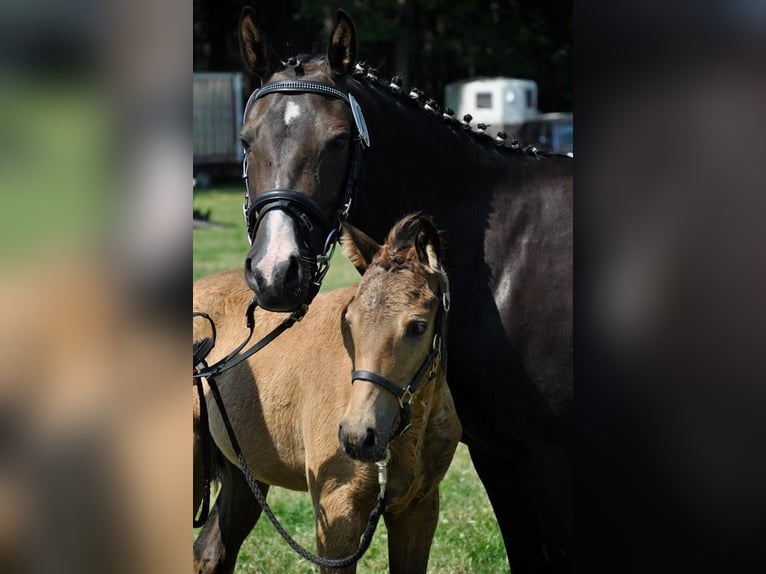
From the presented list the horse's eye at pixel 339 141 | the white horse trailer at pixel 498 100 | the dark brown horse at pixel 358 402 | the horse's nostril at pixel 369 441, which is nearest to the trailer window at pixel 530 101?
the white horse trailer at pixel 498 100

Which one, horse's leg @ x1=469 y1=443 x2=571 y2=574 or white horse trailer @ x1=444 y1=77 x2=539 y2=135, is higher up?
white horse trailer @ x1=444 y1=77 x2=539 y2=135

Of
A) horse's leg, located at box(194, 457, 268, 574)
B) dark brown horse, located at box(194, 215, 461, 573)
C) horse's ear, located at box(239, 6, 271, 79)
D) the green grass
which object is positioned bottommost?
the green grass

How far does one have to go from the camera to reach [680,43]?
128 cm

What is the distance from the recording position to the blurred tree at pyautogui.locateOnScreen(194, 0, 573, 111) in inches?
631

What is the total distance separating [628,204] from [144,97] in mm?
679

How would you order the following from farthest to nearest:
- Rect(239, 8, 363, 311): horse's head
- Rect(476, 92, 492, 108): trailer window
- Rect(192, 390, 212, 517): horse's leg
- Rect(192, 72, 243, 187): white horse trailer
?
Rect(476, 92, 492, 108): trailer window
Rect(192, 72, 243, 187): white horse trailer
Rect(192, 390, 212, 517): horse's leg
Rect(239, 8, 363, 311): horse's head

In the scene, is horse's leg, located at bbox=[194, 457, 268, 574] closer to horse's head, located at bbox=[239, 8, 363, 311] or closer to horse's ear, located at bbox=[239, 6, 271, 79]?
horse's head, located at bbox=[239, 8, 363, 311]

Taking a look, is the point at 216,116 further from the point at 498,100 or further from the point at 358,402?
the point at 358,402

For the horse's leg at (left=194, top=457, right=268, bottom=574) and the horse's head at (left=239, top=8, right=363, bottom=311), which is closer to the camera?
the horse's head at (left=239, top=8, right=363, bottom=311)

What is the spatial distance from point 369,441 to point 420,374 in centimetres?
26

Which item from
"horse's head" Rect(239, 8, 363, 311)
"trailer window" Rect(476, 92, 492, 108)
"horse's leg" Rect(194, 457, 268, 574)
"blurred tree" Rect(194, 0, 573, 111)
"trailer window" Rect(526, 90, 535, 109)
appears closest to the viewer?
"horse's head" Rect(239, 8, 363, 311)

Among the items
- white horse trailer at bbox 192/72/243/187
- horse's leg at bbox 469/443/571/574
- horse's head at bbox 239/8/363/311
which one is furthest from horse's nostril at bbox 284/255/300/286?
white horse trailer at bbox 192/72/243/187

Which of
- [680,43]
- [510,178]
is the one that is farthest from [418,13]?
[680,43]

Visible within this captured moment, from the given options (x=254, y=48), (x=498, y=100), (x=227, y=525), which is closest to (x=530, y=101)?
(x=498, y=100)
